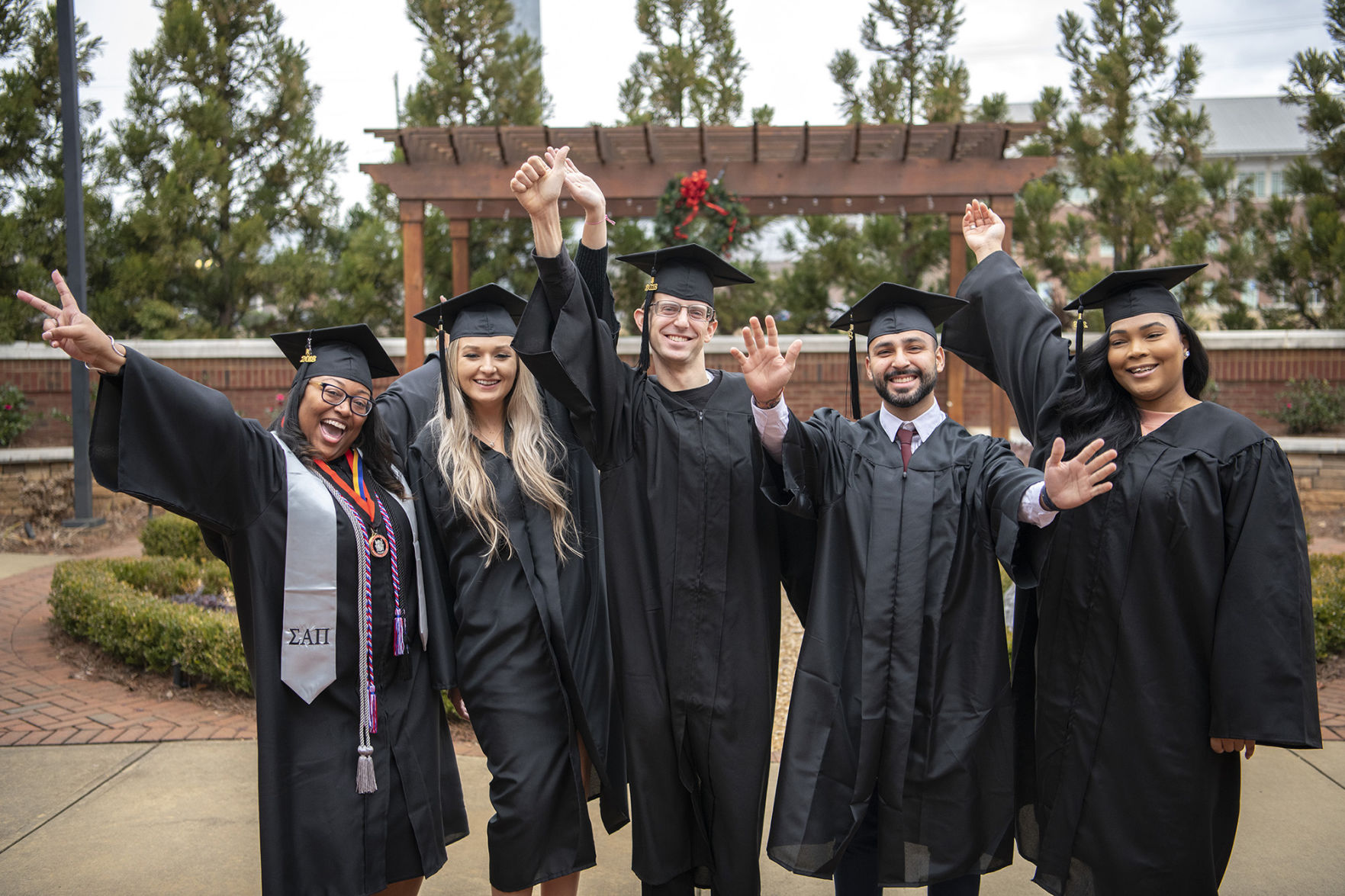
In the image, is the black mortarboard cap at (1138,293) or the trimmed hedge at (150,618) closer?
the black mortarboard cap at (1138,293)

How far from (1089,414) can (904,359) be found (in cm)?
56

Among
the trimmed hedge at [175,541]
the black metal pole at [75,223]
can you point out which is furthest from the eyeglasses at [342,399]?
the black metal pole at [75,223]

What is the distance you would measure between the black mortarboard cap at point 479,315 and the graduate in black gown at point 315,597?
0.34 m

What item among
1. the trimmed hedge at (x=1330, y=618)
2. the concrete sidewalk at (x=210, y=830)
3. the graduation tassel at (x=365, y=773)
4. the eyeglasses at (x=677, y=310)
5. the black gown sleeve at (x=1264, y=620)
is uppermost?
the eyeglasses at (x=677, y=310)

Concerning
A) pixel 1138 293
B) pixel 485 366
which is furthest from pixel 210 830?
pixel 1138 293

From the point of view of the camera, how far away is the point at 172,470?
228 cm

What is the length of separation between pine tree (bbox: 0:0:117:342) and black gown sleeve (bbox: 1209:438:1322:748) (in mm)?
11521

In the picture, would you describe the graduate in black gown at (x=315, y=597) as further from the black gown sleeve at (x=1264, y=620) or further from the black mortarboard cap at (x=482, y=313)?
the black gown sleeve at (x=1264, y=620)

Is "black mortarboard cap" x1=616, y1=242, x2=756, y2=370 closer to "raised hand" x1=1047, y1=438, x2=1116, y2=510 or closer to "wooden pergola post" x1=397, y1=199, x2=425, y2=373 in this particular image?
"raised hand" x1=1047, y1=438, x2=1116, y2=510

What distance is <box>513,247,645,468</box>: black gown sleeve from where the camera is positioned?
8.84 feet

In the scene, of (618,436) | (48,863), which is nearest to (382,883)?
(618,436)

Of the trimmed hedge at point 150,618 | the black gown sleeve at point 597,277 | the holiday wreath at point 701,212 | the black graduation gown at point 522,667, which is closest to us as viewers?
the black graduation gown at point 522,667

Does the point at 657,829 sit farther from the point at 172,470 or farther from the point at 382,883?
the point at 172,470

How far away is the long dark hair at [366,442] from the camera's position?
2.62 m
